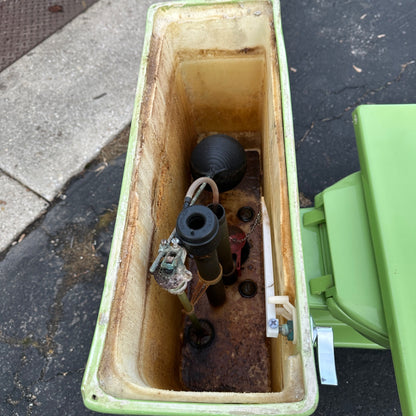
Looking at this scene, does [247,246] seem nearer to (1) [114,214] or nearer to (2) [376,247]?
(2) [376,247]

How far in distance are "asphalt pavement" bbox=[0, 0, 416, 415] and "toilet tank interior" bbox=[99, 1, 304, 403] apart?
2.16 feet

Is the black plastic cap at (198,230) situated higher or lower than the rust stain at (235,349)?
higher

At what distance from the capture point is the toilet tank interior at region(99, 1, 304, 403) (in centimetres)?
107

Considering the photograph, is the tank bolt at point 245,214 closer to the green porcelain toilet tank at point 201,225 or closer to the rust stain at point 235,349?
the green porcelain toilet tank at point 201,225

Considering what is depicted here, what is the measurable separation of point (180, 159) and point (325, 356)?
46.3 inches

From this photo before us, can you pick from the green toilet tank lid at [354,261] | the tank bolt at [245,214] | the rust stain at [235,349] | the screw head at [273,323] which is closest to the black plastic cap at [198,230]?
the screw head at [273,323]

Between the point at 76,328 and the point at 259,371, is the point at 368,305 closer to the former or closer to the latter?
the point at 259,371

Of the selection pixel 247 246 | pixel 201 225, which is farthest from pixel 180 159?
pixel 201 225

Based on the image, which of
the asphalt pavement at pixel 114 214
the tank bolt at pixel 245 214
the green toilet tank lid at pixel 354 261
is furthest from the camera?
the tank bolt at pixel 245 214

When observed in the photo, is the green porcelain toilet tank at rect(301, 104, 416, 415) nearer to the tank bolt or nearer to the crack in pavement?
the tank bolt

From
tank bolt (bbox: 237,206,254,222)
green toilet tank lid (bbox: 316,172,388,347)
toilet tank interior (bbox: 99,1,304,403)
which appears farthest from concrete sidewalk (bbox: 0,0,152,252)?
green toilet tank lid (bbox: 316,172,388,347)

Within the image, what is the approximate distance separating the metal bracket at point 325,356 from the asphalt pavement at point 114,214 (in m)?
0.95

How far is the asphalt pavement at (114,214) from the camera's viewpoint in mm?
1921

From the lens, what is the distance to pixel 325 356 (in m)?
1.07
